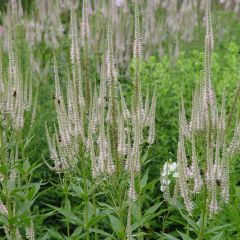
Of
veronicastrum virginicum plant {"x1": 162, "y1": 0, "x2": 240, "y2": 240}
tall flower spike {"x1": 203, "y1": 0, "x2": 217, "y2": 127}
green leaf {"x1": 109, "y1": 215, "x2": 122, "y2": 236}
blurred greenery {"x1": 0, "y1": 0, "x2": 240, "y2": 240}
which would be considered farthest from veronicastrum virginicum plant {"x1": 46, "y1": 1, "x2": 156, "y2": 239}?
blurred greenery {"x1": 0, "y1": 0, "x2": 240, "y2": 240}

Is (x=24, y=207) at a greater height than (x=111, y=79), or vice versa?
(x=111, y=79)

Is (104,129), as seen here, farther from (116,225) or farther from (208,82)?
(208,82)

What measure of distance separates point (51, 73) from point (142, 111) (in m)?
3.72

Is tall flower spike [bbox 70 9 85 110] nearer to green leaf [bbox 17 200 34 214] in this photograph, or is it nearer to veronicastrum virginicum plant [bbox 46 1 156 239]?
veronicastrum virginicum plant [bbox 46 1 156 239]

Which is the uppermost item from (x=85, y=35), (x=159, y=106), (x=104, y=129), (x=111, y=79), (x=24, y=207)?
(x=85, y=35)

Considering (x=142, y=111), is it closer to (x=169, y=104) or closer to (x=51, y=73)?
(x=169, y=104)

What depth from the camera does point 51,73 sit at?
6.94m

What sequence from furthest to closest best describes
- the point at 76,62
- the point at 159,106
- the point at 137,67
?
1. the point at 159,106
2. the point at 76,62
3. the point at 137,67

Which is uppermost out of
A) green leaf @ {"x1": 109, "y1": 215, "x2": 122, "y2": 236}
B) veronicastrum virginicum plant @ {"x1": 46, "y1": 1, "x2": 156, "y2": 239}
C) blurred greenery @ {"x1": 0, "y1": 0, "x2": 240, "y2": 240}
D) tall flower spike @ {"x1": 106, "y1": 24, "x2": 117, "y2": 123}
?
tall flower spike @ {"x1": 106, "y1": 24, "x2": 117, "y2": 123}

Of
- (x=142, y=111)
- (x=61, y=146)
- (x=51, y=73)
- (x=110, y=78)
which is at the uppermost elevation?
(x=110, y=78)

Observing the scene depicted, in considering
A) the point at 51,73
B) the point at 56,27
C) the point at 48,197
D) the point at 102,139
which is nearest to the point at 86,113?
the point at 102,139

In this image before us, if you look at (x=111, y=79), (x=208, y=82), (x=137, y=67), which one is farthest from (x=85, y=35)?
(x=208, y=82)

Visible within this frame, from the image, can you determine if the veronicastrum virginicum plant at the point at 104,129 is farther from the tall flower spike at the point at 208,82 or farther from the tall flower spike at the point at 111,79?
the tall flower spike at the point at 208,82

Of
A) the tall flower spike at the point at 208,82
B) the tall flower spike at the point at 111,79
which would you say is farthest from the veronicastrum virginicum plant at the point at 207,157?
the tall flower spike at the point at 111,79
